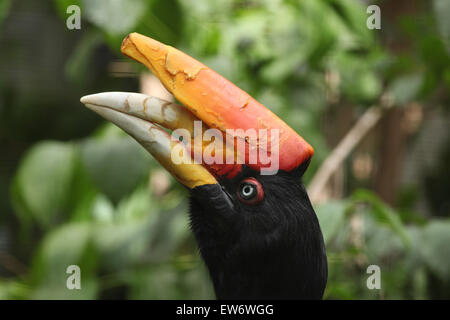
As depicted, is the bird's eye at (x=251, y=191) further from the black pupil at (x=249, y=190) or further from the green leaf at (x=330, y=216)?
the green leaf at (x=330, y=216)

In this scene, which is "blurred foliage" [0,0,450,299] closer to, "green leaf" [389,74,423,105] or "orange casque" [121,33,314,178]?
"green leaf" [389,74,423,105]

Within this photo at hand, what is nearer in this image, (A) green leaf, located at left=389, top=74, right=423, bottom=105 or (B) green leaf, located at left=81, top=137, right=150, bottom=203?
(B) green leaf, located at left=81, top=137, right=150, bottom=203

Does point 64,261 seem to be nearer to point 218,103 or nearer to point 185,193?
point 185,193

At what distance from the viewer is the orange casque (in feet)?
0.82

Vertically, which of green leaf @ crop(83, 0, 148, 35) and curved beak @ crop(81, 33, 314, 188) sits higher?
green leaf @ crop(83, 0, 148, 35)

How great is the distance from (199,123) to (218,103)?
0.02 m

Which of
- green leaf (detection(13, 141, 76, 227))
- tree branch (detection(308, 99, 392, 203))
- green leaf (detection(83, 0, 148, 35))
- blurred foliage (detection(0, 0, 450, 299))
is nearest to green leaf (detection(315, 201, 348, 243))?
blurred foliage (detection(0, 0, 450, 299))

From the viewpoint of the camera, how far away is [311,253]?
276mm

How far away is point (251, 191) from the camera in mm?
274

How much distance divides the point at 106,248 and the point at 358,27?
0.42 meters

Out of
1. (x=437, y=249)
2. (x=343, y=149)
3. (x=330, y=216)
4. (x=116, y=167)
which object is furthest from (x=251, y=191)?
(x=343, y=149)

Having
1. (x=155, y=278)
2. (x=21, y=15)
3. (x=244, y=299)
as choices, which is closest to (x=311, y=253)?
(x=244, y=299)

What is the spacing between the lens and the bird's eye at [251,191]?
0.27 metres

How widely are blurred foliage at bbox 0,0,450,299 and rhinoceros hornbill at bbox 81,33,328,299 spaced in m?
0.12
